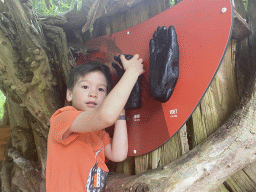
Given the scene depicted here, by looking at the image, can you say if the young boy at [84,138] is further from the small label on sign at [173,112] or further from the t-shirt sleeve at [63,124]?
the small label on sign at [173,112]

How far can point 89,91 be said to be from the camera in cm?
111

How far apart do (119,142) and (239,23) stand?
2.89ft

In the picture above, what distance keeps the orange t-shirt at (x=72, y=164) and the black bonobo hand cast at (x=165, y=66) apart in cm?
46

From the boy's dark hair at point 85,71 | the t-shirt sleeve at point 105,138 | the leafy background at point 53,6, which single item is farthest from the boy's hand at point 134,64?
the leafy background at point 53,6

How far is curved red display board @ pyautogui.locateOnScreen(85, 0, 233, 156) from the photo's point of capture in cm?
84

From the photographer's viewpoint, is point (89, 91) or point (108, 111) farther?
point (89, 91)

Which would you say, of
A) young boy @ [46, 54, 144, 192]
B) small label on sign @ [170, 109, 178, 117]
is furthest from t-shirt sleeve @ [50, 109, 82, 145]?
small label on sign @ [170, 109, 178, 117]

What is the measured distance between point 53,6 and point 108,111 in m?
1.53

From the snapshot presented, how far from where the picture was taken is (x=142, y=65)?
3.53 feet

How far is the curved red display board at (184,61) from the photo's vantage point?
0.84 m

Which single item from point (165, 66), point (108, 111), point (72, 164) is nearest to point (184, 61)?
point (165, 66)

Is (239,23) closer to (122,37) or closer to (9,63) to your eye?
(122,37)

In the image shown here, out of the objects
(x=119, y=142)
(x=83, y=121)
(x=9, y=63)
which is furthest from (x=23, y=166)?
(x=83, y=121)

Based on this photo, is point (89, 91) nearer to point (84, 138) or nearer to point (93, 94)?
point (93, 94)
